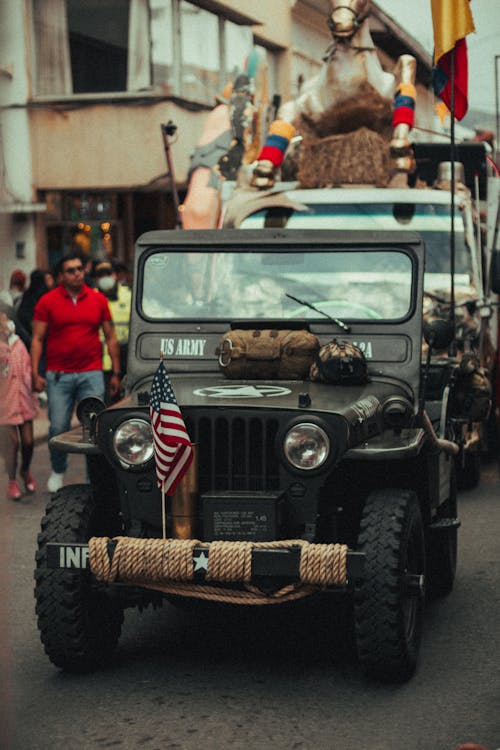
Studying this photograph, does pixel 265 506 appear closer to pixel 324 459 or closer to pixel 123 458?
pixel 324 459

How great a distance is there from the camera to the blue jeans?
32.5 feet

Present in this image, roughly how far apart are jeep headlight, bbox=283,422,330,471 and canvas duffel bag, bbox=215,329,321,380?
91cm

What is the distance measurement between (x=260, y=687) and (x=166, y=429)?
1163 millimetres

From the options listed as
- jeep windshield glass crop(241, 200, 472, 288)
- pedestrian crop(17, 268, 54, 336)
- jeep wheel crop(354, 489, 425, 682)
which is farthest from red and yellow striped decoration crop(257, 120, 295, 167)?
jeep wheel crop(354, 489, 425, 682)

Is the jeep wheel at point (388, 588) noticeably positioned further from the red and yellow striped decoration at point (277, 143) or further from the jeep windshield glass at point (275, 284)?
the red and yellow striped decoration at point (277, 143)

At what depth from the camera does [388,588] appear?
16.4 feet

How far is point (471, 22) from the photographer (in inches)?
317

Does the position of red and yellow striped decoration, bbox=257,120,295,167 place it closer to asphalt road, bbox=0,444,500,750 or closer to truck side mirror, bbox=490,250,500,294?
truck side mirror, bbox=490,250,500,294

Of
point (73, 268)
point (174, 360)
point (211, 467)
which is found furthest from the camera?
point (73, 268)

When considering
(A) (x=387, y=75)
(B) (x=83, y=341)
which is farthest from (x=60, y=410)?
(A) (x=387, y=75)

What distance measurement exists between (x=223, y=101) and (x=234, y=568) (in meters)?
12.2

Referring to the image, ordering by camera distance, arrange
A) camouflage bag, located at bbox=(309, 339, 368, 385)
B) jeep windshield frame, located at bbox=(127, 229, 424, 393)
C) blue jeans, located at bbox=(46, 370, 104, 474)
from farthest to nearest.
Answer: blue jeans, located at bbox=(46, 370, 104, 474)
jeep windshield frame, located at bbox=(127, 229, 424, 393)
camouflage bag, located at bbox=(309, 339, 368, 385)

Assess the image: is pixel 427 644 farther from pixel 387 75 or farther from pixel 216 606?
pixel 387 75

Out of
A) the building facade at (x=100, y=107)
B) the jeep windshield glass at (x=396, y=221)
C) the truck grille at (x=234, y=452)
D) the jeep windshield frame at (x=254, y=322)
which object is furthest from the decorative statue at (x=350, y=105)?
the building facade at (x=100, y=107)
